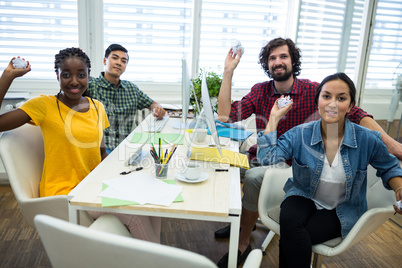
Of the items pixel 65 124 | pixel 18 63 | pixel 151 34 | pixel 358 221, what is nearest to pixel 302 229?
pixel 358 221

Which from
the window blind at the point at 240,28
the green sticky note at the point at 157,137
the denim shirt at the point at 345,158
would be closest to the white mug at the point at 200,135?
the green sticky note at the point at 157,137

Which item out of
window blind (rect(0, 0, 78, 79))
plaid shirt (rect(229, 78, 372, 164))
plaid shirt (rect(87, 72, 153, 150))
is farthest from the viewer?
window blind (rect(0, 0, 78, 79))

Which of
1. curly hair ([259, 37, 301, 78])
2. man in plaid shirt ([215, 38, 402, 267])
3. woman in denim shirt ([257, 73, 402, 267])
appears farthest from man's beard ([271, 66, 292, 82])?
woman in denim shirt ([257, 73, 402, 267])

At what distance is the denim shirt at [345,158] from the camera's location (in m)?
1.50

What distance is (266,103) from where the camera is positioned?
7.38ft

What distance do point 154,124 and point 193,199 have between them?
117cm

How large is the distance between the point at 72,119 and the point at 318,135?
1.18m

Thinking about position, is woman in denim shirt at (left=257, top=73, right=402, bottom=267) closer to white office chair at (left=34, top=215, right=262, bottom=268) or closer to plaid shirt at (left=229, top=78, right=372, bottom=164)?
plaid shirt at (left=229, top=78, right=372, bottom=164)

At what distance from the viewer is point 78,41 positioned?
122 inches

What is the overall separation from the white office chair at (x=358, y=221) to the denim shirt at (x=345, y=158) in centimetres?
7

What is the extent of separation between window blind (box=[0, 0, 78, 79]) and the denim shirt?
2271 millimetres

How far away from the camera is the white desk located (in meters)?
1.16

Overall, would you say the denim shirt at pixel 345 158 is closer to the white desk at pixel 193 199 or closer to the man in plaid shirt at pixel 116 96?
the white desk at pixel 193 199

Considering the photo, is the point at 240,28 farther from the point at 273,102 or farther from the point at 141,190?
the point at 141,190
